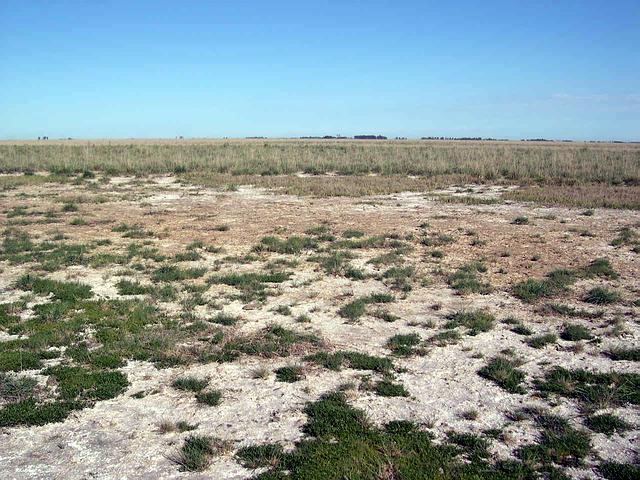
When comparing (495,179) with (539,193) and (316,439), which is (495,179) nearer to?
(539,193)

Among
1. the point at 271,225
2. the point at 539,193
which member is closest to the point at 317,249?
the point at 271,225

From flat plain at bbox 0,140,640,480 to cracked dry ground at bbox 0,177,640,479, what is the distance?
26 mm

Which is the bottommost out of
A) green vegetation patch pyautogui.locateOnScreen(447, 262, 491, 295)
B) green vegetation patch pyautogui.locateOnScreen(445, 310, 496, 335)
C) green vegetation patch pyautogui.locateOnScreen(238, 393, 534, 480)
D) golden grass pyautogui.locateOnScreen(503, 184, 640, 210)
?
green vegetation patch pyautogui.locateOnScreen(238, 393, 534, 480)

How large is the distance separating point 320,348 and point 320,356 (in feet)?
1.18

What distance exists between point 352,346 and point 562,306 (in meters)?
3.61

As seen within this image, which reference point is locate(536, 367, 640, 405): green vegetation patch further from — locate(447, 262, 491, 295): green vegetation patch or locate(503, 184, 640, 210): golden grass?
locate(503, 184, 640, 210): golden grass

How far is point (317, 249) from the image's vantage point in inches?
496

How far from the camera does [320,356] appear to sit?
6617 mm

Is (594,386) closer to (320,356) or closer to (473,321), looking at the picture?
(473,321)

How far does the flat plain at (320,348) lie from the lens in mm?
4641

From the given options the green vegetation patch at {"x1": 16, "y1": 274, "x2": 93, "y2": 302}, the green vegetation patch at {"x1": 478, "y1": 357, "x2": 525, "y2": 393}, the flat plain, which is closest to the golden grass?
the flat plain

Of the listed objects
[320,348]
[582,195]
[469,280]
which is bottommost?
[320,348]

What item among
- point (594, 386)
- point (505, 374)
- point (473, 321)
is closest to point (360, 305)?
point (473, 321)

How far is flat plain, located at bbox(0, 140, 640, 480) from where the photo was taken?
4641mm
